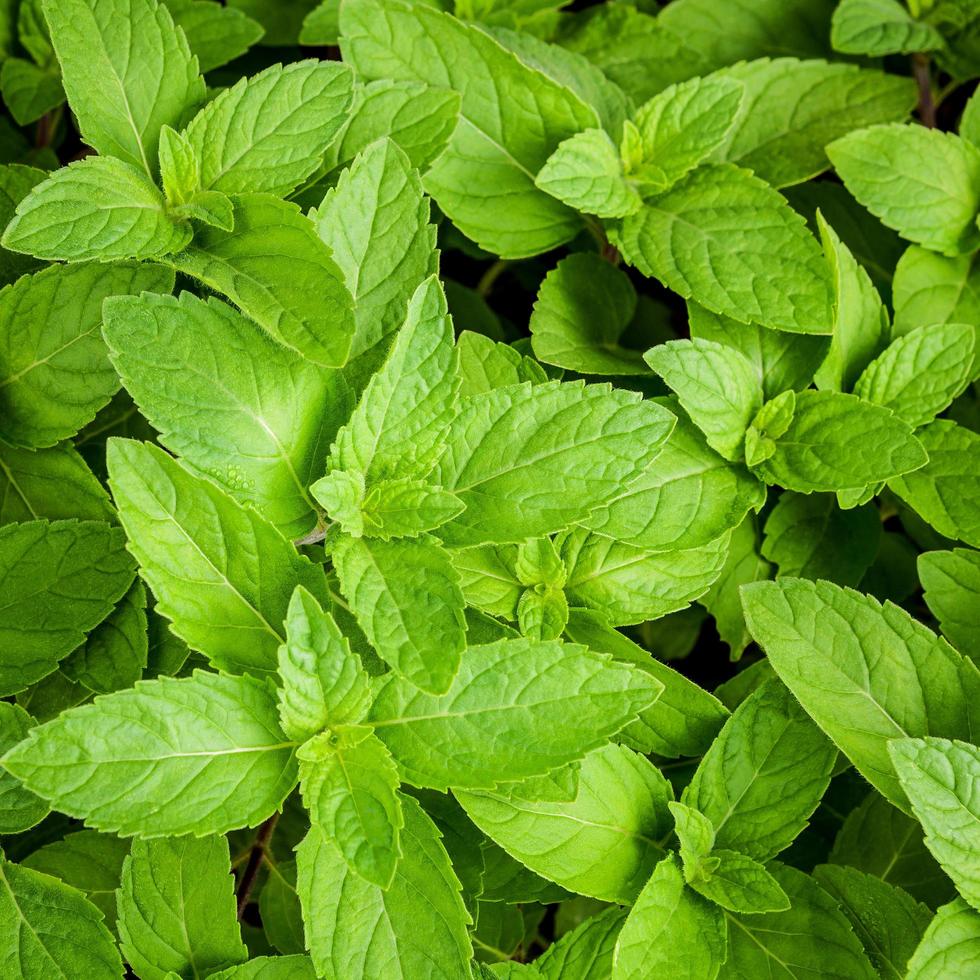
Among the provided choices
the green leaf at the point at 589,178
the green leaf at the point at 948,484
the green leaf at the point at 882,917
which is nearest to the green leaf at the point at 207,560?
the green leaf at the point at 589,178

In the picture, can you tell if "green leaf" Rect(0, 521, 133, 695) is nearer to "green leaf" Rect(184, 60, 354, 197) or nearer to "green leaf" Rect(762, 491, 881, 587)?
"green leaf" Rect(184, 60, 354, 197)

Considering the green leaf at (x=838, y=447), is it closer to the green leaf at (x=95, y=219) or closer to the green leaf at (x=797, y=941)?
the green leaf at (x=797, y=941)

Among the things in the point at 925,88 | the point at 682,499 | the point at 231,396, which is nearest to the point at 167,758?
the point at 231,396

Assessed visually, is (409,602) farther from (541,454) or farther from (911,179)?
(911,179)

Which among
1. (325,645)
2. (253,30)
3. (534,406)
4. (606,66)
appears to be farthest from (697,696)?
(253,30)

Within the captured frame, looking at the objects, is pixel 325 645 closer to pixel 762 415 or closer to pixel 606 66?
pixel 762 415

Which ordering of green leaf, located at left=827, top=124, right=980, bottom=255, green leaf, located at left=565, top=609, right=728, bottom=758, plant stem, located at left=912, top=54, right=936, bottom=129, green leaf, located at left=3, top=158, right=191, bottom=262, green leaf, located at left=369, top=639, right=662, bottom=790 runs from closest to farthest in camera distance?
green leaf, located at left=369, top=639, right=662, bottom=790
green leaf, located at left=3, top=158, right=191, bottom=262
green leaf, located at left=565, top=609, right=728, bottom=758
green leaf, located at left=827, top=124, right=980, bottom=255
plant stem, located at left=912, top=54, right=936, bottom=129

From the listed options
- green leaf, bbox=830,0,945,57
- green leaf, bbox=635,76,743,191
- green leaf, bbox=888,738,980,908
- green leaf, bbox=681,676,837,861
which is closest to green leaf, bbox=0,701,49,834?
green leaf, bbox=681,676,837,861
